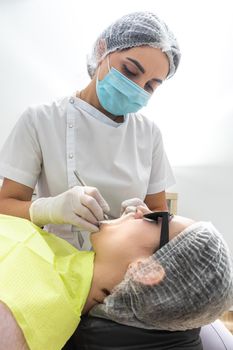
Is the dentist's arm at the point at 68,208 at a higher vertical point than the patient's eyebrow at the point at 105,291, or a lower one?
higher

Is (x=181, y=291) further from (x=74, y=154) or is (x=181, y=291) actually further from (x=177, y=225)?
(x=74, y=154)

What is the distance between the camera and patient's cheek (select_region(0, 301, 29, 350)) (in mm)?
541

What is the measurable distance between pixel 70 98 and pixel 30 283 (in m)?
0.77

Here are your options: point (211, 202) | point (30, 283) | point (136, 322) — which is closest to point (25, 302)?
point (30, 283)

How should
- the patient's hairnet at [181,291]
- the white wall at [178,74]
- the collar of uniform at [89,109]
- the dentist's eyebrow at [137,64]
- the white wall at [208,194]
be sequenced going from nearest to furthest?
the patient's hairnet at [181,291], the dentist's eyebrow at [137,64], the collar of uniform at [89,109], the white wall at [178,74], the white wall at [208,194]

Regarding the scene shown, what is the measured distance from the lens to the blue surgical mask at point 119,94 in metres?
1.03

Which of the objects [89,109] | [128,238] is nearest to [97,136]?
[89,109]

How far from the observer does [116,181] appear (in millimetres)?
1098

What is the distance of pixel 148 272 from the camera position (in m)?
0.68

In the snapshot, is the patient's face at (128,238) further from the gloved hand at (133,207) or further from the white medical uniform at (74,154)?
the white medical uniform at (74,154)

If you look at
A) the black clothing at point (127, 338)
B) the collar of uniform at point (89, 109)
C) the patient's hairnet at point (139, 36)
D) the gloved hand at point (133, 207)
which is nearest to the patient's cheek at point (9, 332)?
the black clothing at point (127, 338)

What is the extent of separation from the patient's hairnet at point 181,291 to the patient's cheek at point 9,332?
213 mm

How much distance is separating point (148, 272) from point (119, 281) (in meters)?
0.09

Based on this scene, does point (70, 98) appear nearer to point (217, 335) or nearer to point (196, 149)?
point (217, 335)
